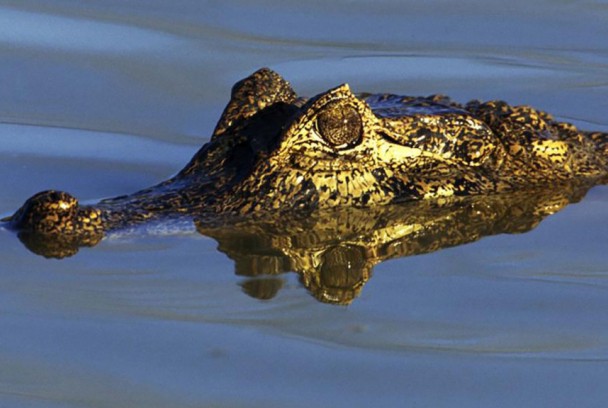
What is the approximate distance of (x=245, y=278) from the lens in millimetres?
8055

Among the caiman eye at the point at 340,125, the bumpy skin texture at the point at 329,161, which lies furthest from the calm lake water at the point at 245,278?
the caiman eye at the point at 340,125

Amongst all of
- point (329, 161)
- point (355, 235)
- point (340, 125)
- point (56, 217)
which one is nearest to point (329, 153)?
point (329, 161)

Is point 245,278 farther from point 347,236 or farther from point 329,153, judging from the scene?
point 329,153

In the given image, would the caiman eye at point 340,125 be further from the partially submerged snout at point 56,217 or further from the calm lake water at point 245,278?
the partially submerged snout at point 56,217

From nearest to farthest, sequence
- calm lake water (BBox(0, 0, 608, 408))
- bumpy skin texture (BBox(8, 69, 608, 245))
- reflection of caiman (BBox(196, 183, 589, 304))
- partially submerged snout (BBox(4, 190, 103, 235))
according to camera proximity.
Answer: calm lake water (BBox(0, 0, 608, 408)), reflection of caiman (BBox(196, 183, 589, 304)), partially submerged snout (BBox(4, 190, 103, 235)), bumpy skin texture (BBox(8, 69, 608, 245))

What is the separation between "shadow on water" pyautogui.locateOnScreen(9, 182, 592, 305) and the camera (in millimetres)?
8117

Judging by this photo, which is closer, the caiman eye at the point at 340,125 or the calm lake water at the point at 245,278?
the calm lake water at the point at 245,278

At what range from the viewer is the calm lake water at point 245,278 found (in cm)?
672

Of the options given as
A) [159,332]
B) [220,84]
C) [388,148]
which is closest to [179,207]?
[388,148]

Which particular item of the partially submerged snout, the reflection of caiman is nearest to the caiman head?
the reflection of caiman

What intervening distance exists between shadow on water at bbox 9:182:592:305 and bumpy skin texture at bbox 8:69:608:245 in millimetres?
77

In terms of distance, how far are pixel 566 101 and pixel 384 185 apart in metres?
3.41

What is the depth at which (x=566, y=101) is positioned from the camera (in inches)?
480

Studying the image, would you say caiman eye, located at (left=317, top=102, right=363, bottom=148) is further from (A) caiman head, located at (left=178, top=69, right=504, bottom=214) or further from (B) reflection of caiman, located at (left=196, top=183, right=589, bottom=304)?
(B) reflection of caiman, located at (left=196, top=183, right=589, bottom=304)
